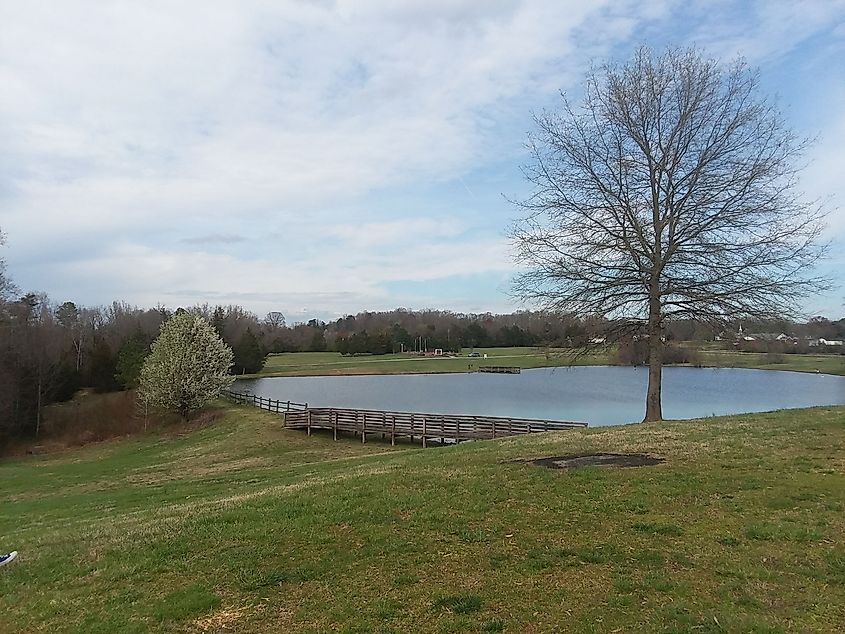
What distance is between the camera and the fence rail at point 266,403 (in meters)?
34.9

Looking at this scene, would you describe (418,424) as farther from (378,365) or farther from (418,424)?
(378,365)

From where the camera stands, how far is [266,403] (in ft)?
126

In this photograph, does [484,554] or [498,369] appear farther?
[498,369]

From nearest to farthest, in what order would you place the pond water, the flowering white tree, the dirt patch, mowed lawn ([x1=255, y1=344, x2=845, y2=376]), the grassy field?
the dirt patch < the pond water < the flowering white tree < mowed lawn ([x1=255, y1=344, x2=845, y2=376]) < the grassy field

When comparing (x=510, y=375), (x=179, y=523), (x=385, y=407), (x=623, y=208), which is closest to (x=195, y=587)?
(x=179, y=523)

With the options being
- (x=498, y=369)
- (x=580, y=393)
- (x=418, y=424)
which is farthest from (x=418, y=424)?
(x=498, y=369)

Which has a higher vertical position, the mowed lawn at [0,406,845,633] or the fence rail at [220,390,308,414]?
the mowed lawn at [0,406,845,633]

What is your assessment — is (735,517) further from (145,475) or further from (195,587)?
(145,475)

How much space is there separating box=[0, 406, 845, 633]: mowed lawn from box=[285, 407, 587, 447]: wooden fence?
13.9m

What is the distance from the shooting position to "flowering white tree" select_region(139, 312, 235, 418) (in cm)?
3475

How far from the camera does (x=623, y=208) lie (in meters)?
15.8

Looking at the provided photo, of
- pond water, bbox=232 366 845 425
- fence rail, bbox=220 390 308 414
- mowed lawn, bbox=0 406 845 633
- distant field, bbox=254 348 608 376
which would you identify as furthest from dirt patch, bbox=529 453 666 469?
distant field, bbox=254 348 608 376

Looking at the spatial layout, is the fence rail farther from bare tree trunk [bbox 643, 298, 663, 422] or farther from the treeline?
bare tree trunk [bbox 643, 298, 663, 422]

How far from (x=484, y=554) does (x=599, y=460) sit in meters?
4.53
